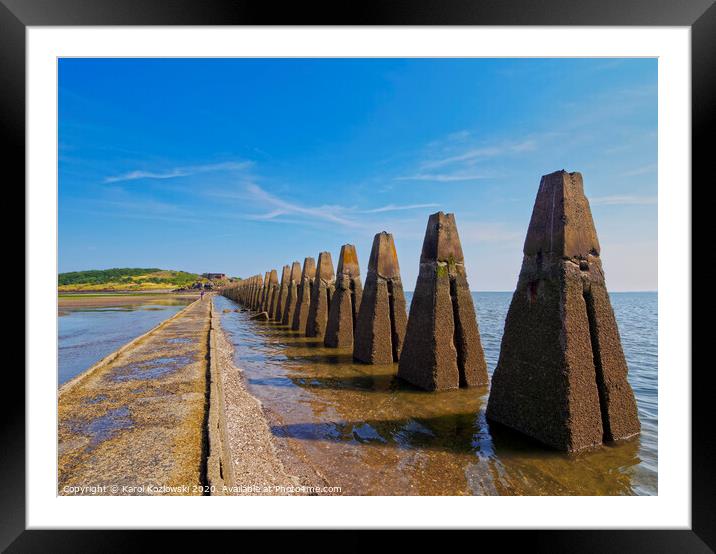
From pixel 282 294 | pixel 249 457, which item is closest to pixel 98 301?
pixel 282 294

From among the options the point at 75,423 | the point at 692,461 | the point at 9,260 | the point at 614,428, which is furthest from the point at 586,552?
the point at 75,423

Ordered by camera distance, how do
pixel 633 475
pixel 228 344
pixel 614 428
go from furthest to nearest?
1. pixel 228 344
2. pixel 614 428
3. pixel 633 475

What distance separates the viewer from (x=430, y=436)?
5.93 metres

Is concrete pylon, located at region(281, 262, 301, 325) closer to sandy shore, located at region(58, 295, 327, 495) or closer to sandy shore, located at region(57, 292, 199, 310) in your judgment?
sandy shore, located at region(58, 295, 327, 495)

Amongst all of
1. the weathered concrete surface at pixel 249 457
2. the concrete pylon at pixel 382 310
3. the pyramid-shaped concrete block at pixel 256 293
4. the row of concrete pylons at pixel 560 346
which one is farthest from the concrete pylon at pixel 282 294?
the row of concrete pylons at pixel 560 346

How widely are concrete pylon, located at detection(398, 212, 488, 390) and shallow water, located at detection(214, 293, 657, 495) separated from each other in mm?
428

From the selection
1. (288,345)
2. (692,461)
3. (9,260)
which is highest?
(9,260)

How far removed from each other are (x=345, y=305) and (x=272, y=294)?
16997mm

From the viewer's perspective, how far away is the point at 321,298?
1741 centimetres
